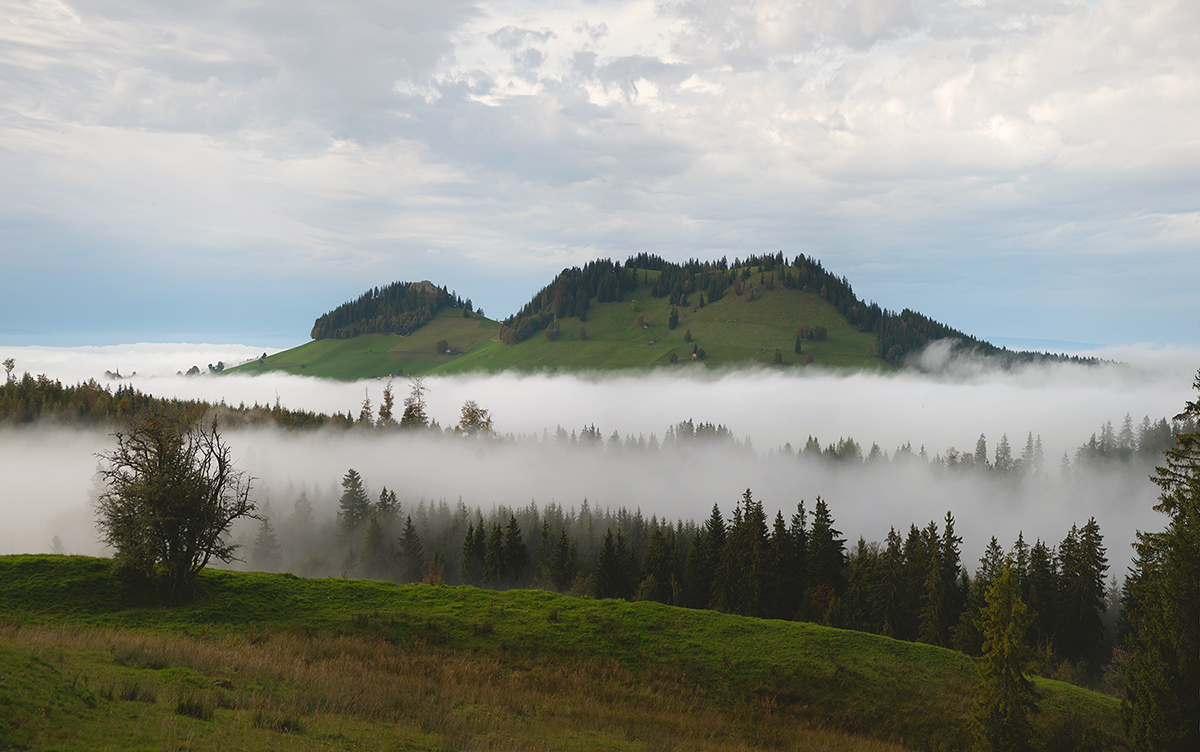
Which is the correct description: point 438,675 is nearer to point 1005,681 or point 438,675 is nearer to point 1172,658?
point 1005,681

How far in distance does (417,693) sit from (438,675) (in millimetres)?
4877

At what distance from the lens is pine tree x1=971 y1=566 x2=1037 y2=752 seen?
93.7 ft

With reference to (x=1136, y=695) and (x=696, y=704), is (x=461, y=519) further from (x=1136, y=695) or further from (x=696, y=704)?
(x=1136, y=695)

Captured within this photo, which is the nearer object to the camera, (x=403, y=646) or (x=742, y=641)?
(x=403, y=646)

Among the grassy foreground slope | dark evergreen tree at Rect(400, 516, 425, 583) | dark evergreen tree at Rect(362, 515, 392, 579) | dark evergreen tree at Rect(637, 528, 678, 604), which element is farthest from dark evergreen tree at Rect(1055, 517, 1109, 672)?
dark evergreen tree at Rect(362, 515, 392, 579)

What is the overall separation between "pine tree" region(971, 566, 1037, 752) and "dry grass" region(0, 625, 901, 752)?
4707 mm

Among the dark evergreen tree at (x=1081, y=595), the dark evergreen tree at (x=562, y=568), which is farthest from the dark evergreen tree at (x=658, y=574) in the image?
the dark evergreen tree at (x=1081, y=595)

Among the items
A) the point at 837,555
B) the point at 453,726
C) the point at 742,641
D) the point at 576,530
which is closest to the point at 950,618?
the point at 837,555

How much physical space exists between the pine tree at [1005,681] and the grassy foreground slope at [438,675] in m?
4.20

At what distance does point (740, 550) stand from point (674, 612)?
121 ft

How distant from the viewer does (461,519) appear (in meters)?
158

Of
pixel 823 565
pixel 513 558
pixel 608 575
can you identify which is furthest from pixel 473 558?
pixel 823 565

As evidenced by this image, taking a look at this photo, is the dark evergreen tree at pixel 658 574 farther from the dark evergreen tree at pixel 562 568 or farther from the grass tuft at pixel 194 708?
the grass tuft at pixel 194 708

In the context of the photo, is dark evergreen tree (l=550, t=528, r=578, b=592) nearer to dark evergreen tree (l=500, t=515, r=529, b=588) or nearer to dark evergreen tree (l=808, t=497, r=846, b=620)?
dark evergreen tree (l=500, t=515, r=529, b=588)
